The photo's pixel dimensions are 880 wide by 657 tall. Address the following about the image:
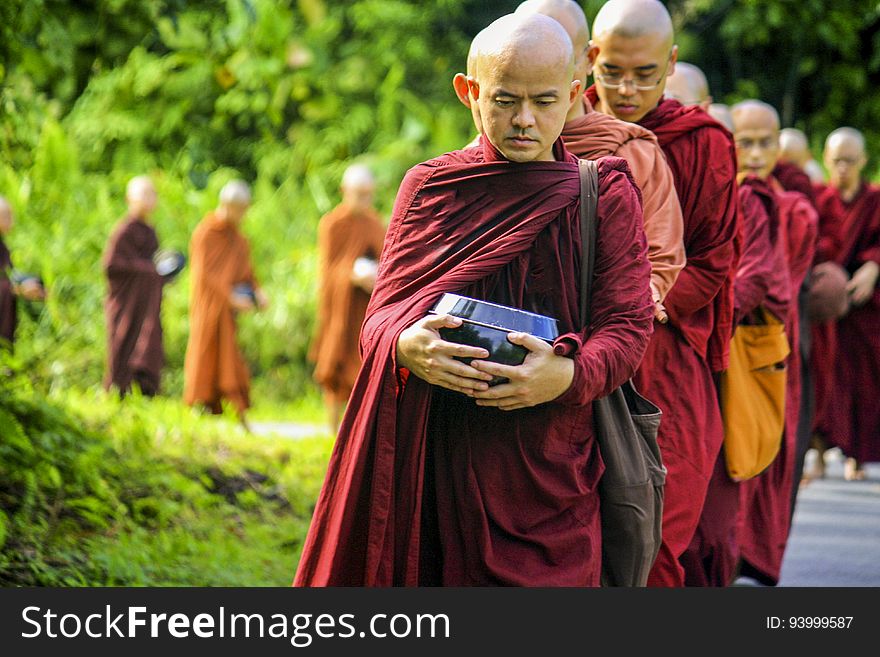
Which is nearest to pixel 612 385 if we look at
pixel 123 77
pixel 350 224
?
pixel 350 224

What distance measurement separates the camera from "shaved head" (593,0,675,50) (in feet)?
15.6

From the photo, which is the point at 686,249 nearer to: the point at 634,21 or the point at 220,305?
the point at 634,21

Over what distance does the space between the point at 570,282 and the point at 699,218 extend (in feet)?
4.73

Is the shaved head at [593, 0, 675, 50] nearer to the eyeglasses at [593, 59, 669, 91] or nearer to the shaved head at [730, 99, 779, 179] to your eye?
the eyeglasses at [593, 59, 669, 91]

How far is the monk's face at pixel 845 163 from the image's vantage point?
9914 millimetres

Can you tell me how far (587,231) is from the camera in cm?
338

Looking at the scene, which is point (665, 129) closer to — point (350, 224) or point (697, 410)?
point (697, 410)

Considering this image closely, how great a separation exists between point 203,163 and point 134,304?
3025mm

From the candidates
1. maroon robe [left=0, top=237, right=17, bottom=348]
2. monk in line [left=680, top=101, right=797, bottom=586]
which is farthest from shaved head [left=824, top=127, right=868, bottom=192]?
maroon robe [left=0, top=237, right=17, bottom=348]

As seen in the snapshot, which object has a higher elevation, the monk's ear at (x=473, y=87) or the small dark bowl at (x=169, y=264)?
the monk's ear at (x=473, y=87)

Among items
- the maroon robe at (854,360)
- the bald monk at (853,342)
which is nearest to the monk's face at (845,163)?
the bald monk at (853,342)

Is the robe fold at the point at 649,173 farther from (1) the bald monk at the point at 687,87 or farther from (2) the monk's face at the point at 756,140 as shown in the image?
(2) the monk's face at the point at 756,140

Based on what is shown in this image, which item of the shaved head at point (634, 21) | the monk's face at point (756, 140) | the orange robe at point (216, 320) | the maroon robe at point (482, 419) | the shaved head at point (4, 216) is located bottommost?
the orange robe at point (216, 320)

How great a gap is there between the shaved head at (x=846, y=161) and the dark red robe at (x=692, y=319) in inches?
209
